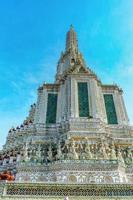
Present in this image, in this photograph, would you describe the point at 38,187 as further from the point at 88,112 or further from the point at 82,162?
the point at 88,112

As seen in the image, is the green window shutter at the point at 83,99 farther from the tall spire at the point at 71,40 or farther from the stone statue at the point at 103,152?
the tall spire at the point at 71,40

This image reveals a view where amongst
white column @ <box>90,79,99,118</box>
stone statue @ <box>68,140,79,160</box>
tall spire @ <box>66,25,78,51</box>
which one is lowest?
stone statue @ <box>68,140,79,160</box>

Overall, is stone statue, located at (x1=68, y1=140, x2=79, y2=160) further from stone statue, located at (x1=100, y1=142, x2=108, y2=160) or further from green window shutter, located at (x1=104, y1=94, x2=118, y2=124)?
green window shutter, located at (x1=104, y1=94, x2=118, y2=124)

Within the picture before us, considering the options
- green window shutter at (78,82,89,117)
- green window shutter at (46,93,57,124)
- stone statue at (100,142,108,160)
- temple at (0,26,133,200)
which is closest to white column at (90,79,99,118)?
temple at (0,26,133,200)

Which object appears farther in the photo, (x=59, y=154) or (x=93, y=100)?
(x=93, y=100)

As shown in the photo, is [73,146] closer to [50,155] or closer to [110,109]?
[50,155]

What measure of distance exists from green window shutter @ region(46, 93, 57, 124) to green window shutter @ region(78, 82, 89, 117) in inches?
150

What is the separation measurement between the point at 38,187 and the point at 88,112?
72.9 ft

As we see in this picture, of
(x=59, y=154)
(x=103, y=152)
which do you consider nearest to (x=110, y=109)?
(x=103, y=152)

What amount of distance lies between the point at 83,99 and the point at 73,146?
1131cm

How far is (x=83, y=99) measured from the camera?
39.3 meters

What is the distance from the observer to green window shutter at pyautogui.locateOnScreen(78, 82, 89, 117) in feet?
122

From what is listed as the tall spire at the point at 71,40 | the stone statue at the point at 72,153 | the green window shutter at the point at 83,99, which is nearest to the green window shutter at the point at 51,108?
the green window shutter at the point at 83,99

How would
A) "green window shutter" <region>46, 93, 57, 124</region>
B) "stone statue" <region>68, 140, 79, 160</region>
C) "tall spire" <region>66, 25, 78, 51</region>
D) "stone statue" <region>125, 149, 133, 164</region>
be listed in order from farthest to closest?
"tall spire" <region>66, 25, 78, 51</region> < "green window shutter" <region>46, 93, 57, 124</region> < "stone statue" <region>125, 149, 133, 164</region> < "stone statue" <region>68, 140, 79, 160</region>
